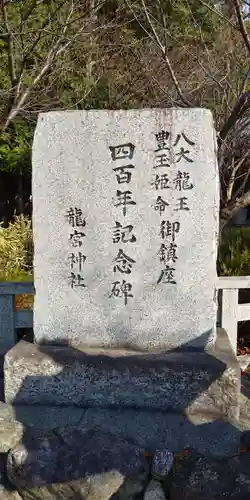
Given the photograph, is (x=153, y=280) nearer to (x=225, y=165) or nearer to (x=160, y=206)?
(x=160, y=206)

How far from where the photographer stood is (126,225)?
3.09 meters

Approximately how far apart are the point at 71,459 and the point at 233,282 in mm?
1886

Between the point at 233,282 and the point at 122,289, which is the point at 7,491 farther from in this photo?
the point at 233,282

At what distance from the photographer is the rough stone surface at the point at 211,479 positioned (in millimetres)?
2408

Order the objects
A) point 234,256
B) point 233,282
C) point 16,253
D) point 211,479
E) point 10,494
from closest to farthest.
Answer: point 211,479 → point 10,494 → point 233,282 → point 234,256 → point 16,253

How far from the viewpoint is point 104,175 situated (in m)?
3.08

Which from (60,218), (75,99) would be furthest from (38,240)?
(75,99)

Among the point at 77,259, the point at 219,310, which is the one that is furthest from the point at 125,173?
the point at 219,310

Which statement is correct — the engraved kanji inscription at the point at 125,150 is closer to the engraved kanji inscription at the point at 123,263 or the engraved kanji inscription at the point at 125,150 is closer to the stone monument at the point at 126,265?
the stone monument at the point at 126,265

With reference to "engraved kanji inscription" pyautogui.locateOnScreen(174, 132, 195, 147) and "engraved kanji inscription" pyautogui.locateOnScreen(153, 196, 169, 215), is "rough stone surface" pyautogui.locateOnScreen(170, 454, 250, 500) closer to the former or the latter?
"engraved kanji inscription" pyautogui.locateOnScreen(153, 196, 169, 215)

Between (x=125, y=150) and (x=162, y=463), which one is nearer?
(x=162, y=463)

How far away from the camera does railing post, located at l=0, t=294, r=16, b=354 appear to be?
4.07 m

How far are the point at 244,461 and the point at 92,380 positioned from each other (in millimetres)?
942

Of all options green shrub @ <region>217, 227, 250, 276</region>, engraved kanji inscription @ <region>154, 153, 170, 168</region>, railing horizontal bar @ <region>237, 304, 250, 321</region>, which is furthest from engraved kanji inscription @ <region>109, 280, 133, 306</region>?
green shrub @ <region>217, 227, 250, 276</region>
